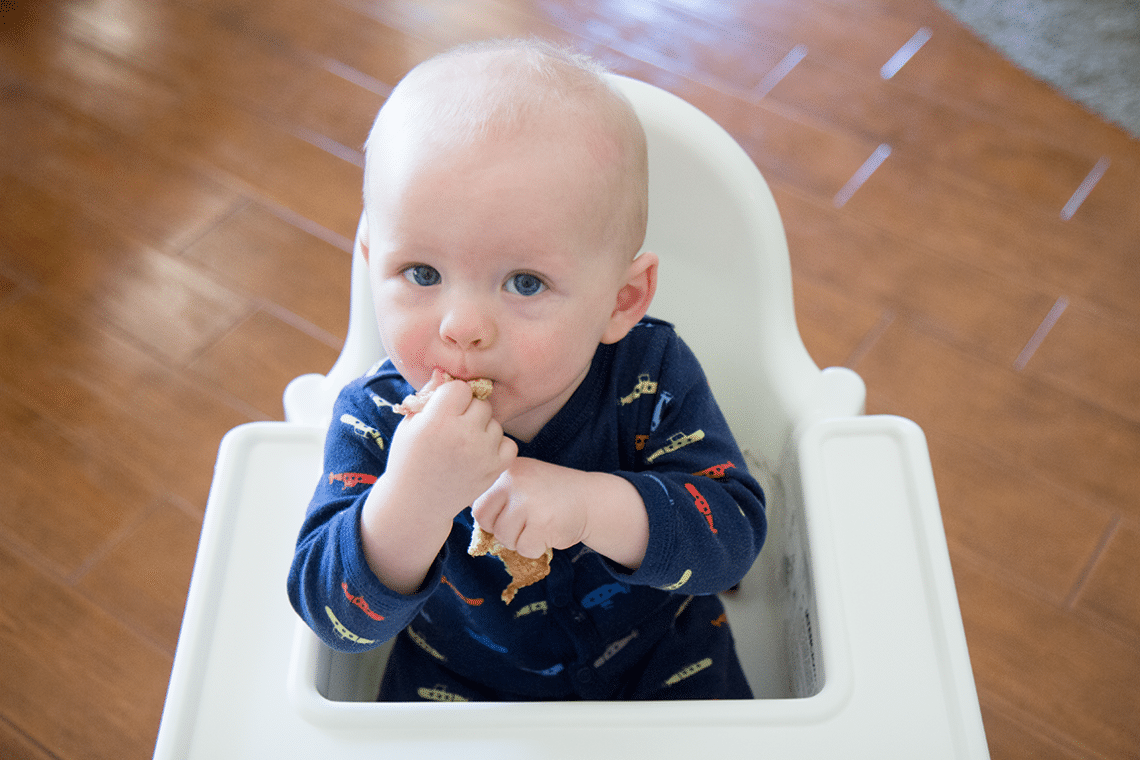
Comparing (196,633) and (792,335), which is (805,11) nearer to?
(792,335)

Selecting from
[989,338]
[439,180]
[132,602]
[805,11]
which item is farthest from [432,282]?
[805,11]

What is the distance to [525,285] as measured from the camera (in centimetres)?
51

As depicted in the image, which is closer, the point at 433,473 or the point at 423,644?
the point at 433,473

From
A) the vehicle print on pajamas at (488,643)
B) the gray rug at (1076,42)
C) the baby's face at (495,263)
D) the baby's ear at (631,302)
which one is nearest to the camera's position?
the baby's face at (495,263)

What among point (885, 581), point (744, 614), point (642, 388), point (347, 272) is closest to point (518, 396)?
point (642, 388)

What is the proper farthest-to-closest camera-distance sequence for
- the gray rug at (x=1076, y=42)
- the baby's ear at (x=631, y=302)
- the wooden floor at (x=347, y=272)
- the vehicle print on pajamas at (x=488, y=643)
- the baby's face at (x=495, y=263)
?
the gray rug at (x=1076, y=42), the wooden floor at (x=347, y=272), the vehicle print on pajamas at (x=488, y=643), the baby's ear at (x=631, y=302), the baby's face at (x=495, y=263)

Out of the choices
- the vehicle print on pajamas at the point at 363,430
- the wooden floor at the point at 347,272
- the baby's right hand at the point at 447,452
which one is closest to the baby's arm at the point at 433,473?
the baby's right hand at the point at 447,452

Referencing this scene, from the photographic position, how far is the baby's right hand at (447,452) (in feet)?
1.61

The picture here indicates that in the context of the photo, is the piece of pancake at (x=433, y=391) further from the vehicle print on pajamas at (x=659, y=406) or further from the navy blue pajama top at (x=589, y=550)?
the vehicle print on pajamas at (x=659, y=406)

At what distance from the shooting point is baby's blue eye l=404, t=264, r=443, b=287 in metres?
0.51

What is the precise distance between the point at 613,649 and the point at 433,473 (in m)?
0.27

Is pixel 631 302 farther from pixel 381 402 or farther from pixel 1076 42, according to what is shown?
pixel 1076 42

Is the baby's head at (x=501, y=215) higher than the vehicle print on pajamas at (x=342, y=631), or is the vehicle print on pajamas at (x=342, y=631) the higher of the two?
the baby's head at (x=501, y=215)

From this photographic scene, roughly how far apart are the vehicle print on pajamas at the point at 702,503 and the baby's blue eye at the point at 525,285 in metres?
0.17
